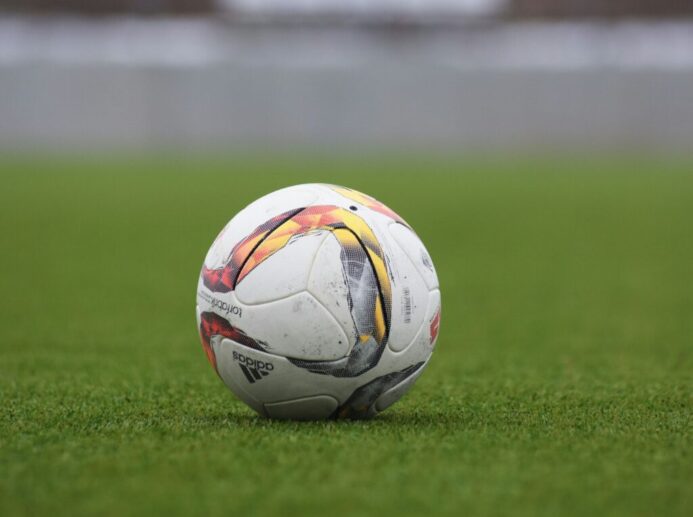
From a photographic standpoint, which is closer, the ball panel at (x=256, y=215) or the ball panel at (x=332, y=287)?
the ball panel at (x=332, y=287)

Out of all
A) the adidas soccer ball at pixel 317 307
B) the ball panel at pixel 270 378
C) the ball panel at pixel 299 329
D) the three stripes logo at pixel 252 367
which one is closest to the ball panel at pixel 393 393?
the adidas soccer ball at pixel 317 307

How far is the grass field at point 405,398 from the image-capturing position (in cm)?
300

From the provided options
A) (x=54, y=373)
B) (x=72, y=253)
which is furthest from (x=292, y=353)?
(x=72, y=253)

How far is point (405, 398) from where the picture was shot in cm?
464

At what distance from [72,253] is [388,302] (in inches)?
341

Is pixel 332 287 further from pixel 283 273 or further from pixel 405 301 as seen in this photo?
pixel 405 301

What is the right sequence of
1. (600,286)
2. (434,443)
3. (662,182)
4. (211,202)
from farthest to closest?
1. (662,182)
2. (211,202)
3. (600,286)
4. (434,443)

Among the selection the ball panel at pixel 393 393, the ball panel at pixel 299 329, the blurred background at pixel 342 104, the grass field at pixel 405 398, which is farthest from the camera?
the blurred background at pixel 342 104

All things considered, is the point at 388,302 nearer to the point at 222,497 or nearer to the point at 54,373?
the point at 222,497

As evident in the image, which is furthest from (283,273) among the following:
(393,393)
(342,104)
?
(342,104)

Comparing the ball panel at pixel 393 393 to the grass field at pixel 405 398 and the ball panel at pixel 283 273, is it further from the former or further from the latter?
the ball panel at pixel 283 273

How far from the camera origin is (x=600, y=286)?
31.6ft

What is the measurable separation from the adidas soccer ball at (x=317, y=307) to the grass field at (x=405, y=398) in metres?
0.15

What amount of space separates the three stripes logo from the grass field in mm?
171
